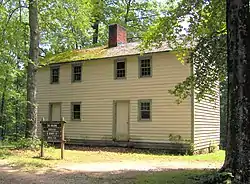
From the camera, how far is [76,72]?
21734mm

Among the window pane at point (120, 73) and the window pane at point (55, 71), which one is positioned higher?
the window pane at point (55, 71)

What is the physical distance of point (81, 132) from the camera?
20.8 m

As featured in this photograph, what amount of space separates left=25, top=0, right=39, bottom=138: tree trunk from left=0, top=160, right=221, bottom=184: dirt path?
4.30 metres

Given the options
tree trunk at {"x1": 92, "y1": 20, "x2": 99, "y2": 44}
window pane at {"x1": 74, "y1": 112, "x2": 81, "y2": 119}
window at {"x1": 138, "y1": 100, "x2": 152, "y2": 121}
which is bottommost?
window pane at {"x1": 74, "y1": 112, "x2": 81, "y2": 119}

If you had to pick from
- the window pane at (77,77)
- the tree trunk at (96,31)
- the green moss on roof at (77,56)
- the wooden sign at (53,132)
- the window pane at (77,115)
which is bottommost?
the wooden sign at (53,132)

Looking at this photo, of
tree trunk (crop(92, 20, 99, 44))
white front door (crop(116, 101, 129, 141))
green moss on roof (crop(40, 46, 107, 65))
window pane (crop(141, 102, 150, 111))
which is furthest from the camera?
tree trunk (crop(92, 20, 99, 44))

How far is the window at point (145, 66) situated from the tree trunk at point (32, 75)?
5921 millimetres

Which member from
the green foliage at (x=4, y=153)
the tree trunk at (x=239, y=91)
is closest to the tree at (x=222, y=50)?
the tree trunk at (x=239, y=91)

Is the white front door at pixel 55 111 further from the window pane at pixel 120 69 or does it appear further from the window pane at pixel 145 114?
the window pane at pixel 145 114

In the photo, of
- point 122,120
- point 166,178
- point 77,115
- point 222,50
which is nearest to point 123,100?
point 122,120

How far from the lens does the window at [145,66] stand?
1880 cm

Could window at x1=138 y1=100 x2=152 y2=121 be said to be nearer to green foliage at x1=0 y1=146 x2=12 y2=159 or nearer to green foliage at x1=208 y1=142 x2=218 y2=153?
green foliage at x1=208 y1=142 x2=218 y2=153

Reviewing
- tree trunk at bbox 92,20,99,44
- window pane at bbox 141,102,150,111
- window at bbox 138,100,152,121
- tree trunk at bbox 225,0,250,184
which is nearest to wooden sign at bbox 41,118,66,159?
window at bbox 138,100,152,121

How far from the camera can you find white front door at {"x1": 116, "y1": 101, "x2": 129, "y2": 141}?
62.8ft
